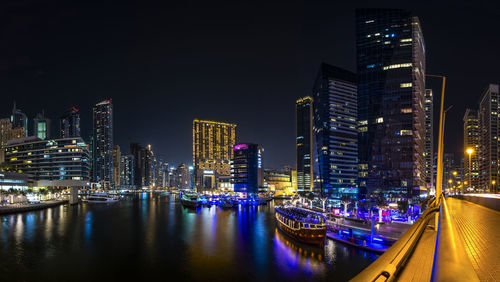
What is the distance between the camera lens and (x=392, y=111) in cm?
11419

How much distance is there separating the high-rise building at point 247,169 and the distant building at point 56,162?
8349cm

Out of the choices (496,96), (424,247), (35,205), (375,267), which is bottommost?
(35,205)

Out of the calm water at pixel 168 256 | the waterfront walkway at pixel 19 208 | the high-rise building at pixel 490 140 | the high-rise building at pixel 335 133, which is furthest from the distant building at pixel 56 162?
the high-rise building at pixel 490 140

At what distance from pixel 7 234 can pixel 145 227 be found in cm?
2325

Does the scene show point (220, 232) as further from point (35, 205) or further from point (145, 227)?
point (35, 205)

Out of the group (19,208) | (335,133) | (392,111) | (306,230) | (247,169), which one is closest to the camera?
(306,230)

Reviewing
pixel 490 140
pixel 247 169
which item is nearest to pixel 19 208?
pixel 247 169

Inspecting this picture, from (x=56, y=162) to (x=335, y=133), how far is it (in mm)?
129122

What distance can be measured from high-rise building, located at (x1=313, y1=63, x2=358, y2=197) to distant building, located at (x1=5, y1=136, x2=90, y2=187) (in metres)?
109

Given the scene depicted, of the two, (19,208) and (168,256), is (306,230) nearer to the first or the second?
(168,256)

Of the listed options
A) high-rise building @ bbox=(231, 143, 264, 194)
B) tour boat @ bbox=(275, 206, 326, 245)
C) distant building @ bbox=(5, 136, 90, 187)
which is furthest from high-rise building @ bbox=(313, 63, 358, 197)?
distant building @ bbox=(5, 136, 90, 187)

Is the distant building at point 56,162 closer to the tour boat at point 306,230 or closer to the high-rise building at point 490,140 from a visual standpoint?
the tour boat at point 306,230

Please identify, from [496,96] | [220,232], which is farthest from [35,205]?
[496,96]

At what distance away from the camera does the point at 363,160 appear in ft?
421
